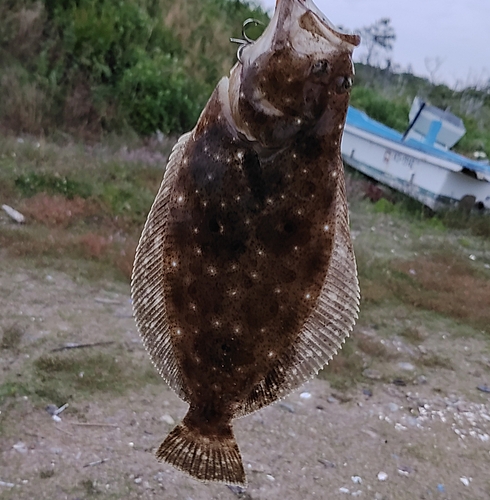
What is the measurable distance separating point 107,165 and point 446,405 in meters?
4.93

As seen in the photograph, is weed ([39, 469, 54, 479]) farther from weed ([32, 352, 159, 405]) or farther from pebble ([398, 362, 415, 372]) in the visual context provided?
pebble ([398, 362, 415, 372])

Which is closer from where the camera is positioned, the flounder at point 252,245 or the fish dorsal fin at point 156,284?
the flounder at point 252,245

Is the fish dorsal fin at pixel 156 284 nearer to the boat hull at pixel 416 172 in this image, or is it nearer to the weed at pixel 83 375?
the weed at pixel 83 375

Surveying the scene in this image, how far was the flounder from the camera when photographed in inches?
52.8

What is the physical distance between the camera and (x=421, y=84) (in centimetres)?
1753

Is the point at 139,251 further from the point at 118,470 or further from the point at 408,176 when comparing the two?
the point at 408,176

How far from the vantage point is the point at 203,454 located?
1.70 meters

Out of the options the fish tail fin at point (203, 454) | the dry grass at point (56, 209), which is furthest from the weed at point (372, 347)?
the fish tail fin at point (203, 454)

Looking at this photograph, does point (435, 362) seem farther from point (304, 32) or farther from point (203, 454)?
point (304, 32)

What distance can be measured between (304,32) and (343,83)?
14cm

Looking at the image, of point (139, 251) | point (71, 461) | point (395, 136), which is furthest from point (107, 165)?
point (139, 251)

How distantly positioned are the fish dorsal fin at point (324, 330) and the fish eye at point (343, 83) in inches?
12.3

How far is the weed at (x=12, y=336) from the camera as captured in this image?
454 centimetres

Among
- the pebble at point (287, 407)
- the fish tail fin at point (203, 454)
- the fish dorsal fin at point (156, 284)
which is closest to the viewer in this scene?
the fish dorsal fin at point (156, 284)
